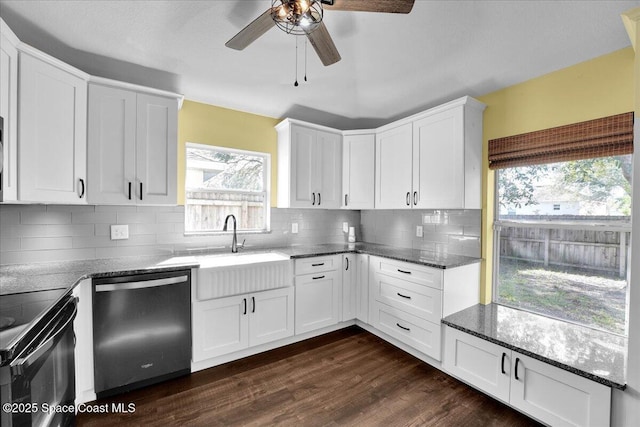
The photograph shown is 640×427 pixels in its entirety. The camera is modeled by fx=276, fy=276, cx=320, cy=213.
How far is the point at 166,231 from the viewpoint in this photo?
2.64 m

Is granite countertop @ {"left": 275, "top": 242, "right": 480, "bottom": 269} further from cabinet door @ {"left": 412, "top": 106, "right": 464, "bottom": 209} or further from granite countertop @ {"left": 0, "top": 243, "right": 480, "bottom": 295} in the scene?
cabinet door @ {"left": 412, "top": 106, "right": 464, "bottom": 209}

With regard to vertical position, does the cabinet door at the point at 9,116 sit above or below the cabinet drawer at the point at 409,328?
above

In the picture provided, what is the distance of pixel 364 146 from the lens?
131 inches

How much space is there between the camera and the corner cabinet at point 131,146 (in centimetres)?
210

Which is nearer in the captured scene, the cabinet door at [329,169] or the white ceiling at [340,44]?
the white ceiling at [340,44]

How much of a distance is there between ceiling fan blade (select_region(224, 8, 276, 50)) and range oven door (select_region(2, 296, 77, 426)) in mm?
1642

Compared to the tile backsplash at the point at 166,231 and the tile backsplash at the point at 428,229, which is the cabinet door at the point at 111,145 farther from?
the tile backsplash at the point at 428,229

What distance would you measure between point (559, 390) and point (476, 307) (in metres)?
0.89

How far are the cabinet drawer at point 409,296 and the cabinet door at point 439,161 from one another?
0.78 metres

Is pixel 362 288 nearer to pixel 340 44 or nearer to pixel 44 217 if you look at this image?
pixel 340 44

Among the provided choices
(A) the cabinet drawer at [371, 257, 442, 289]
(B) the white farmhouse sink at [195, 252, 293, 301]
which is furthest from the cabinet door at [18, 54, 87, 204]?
(A) the cabinet drawer at [371, 257, 442, 289]

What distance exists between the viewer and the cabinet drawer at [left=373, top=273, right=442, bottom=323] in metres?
2.35

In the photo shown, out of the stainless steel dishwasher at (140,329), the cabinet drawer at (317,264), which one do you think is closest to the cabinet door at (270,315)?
the cabinet drawer at (317,264)

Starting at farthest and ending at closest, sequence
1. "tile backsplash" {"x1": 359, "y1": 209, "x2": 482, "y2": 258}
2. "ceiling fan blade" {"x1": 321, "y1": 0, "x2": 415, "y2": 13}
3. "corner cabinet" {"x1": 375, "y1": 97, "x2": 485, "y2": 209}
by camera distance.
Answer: "tile backsplash" {"x1": 359, "y1": 209, "x2": 482, "y2": 258}, "corner cabinet" {"x1": 375, "y1": 97, "x2": 485, "y2": 209}, "ceiling fan blade" {"x1": 321, "y1": 0, "x2": 415, "y2": 13}
